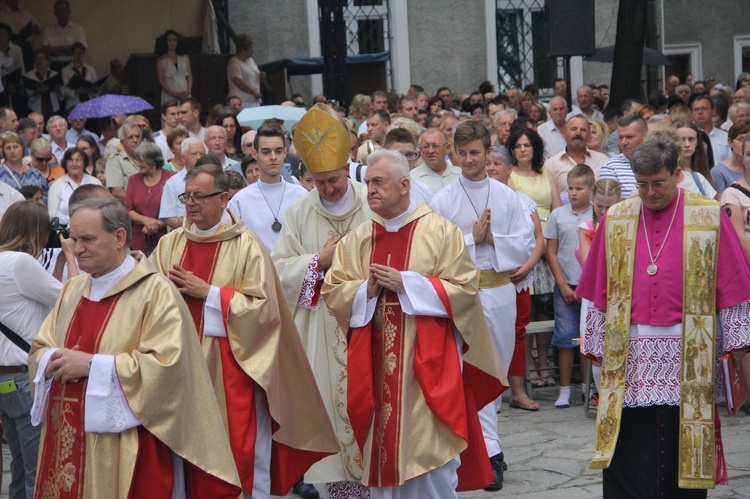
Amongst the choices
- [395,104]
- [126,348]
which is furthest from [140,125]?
[126,348]

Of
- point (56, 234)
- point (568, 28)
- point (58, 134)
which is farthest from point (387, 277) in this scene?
point (58, 134)

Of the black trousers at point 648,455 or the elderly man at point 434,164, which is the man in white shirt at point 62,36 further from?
the black trousers at point 648,455

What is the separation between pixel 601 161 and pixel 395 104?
187 inches

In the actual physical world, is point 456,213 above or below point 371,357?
above

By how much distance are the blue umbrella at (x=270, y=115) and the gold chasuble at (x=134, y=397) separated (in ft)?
24.0

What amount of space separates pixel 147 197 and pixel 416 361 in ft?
15.7

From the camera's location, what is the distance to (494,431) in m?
7.19

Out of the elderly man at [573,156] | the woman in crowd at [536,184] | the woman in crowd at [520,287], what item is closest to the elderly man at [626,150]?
the woman in crowd at [536,184]

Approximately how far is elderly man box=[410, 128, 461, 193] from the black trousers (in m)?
2.99

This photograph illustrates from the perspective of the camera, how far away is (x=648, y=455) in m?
5.82

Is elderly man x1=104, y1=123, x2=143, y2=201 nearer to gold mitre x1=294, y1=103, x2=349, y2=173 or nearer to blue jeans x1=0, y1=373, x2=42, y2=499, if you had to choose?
gold mitre x1=294, y1=103, x2=349, y2=173

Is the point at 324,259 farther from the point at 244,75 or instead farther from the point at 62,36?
the point at 62,36

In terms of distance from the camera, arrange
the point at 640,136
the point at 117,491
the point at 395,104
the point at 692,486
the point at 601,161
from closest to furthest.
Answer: the point at 117,491, the point at 692,486, the point at 640,136, the point at 601,161, the point at 395,104

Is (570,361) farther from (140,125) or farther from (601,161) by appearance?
(140,125)
